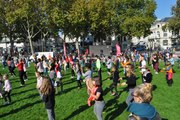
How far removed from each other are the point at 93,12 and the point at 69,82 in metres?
37.8

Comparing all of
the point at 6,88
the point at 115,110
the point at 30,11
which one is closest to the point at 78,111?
the point at 115,110

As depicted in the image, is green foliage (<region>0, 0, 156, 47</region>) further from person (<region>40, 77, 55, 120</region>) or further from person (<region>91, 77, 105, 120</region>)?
person (<region>91, 77, 105, 120</region>)

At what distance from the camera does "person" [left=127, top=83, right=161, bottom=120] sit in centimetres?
519

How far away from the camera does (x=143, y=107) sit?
527 cm

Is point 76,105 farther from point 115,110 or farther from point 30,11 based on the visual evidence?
point 30,11

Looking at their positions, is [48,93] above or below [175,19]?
below

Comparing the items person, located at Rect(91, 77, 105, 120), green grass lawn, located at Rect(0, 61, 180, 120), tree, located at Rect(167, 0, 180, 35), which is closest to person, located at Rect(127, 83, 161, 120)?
person, located at Rect(91, 77, 105, 120)

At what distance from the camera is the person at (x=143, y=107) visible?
5191mm

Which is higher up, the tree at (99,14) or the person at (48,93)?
the tree at (99,14)

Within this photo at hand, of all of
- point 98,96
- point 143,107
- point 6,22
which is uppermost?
point 6,22

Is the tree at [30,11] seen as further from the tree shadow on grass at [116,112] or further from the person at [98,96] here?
the person at [98,96]

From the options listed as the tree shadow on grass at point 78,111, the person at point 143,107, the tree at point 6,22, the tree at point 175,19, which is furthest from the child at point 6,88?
the tree at point 175,19

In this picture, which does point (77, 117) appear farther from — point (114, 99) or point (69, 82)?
point (69, 82)

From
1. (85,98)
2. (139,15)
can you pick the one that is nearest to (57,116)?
(85,98)
